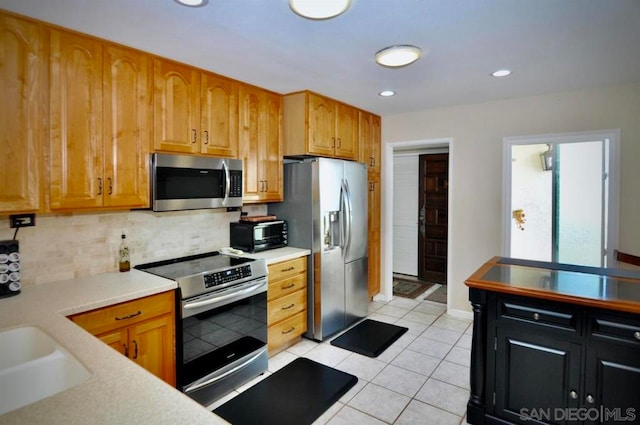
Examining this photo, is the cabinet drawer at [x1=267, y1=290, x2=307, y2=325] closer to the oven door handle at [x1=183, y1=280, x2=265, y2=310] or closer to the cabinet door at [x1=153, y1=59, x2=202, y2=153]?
the oven door handle at [x1=183, y1=280, x2=265, y2=310]

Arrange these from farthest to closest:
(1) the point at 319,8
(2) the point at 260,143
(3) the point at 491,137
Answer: (3) the point at 491,137, (2) the point at 260,143, (1) the point at 319,8

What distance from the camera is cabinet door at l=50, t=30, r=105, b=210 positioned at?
2.09 m

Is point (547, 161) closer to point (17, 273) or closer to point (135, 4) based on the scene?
point (135, 4)

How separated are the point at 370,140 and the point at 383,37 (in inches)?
88.4

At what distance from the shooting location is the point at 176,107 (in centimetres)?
266

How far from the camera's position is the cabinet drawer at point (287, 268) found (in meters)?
3.11

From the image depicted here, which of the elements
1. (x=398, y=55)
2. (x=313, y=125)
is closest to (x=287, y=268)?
(x=313, y=125)

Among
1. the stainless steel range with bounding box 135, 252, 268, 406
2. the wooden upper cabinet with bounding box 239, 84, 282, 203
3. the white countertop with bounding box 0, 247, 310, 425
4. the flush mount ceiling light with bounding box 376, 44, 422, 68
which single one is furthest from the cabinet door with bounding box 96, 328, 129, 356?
the flush mount ceiling light with bounding box 376, 44, 422, 68

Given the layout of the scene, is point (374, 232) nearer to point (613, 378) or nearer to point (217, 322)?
point (217, 322)

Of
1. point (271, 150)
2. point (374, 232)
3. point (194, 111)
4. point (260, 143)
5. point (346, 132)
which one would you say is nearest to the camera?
point (194, 111)

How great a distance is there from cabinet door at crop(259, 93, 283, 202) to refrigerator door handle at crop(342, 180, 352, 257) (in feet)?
2.07

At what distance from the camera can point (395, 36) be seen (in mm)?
2219

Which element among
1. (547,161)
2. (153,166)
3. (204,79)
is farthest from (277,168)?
(547,161)

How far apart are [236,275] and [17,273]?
4.15ft
